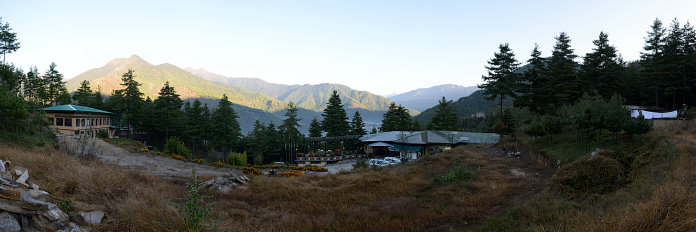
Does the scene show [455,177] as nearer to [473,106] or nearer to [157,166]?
[157,166]

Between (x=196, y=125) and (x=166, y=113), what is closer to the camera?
(x=196, y=125)

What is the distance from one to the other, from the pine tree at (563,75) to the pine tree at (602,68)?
2.33 metres

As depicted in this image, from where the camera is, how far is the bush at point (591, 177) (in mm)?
8977

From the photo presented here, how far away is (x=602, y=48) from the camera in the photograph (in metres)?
33.0

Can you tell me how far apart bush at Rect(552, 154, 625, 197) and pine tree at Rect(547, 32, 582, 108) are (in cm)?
2374

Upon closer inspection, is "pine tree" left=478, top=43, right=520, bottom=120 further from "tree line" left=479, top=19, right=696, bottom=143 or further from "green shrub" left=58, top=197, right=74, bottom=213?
"green shrub" left=58, top=197, right=74, bottom=213

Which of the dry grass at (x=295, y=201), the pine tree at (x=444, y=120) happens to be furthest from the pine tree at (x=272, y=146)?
the dry grass at (x=295, y=201)

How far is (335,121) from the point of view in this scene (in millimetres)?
48438

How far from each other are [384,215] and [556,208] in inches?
167

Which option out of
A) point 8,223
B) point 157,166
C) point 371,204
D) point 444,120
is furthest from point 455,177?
point 444,120

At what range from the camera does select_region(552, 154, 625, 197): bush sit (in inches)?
353

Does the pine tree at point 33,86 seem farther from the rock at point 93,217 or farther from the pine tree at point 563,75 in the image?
the pine tree at point 563,75

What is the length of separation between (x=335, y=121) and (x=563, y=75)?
30.4 meters

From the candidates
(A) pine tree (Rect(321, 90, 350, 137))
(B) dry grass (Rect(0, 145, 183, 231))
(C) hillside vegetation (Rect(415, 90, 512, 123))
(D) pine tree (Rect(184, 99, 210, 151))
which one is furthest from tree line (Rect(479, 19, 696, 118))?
Result: (C) hillside vegetation (Rect(415, 90, 512, 123))
